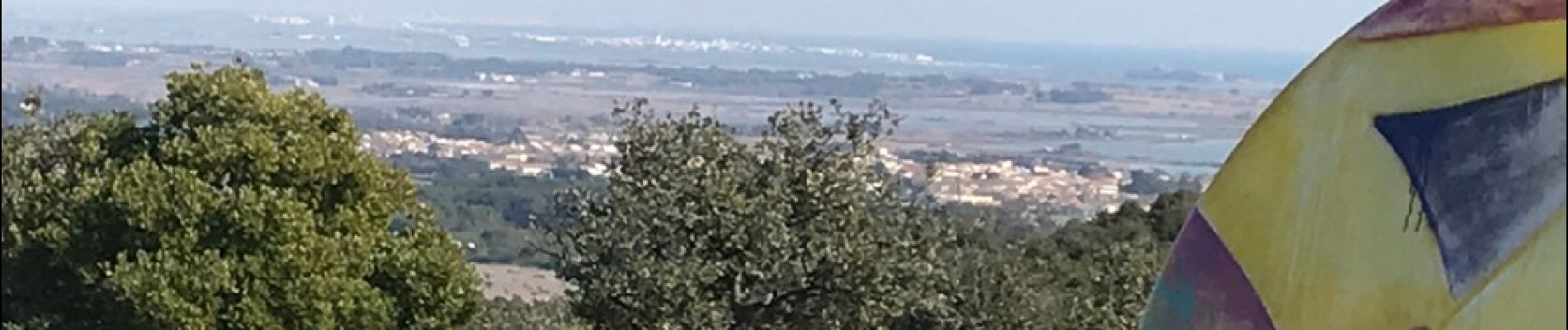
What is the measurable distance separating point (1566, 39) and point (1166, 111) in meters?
66.8

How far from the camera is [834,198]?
15.8m

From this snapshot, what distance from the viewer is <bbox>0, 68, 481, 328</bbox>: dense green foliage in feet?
50.3

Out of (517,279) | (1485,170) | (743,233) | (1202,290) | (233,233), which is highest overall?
(1485,170)

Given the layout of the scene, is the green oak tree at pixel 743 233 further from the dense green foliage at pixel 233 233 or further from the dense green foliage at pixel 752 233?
the dense green foliage at pixel 233 233

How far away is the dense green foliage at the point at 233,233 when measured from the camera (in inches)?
603

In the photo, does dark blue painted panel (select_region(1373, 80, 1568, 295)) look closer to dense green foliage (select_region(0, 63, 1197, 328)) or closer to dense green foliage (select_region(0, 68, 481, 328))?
dense green foliage (select_region(0, 63, 1197, 328))

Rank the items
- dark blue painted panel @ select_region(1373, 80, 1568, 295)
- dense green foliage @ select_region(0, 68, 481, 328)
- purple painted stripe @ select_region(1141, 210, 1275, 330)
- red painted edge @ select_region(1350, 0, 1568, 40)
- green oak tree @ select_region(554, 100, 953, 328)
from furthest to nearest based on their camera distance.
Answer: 1. green oak tree @ select_region(554, 100, 953, 328)
2. dense green foliage @ select_region(0, 68, 481, 328)
3. purple painted stripe @ select_region(1141, 210, 1275, 330)
4. red painted edge @ select_region(1350, 0, 1568, 40)
5. dark blue painted panel @ select_region(1373, 80, 1568, 295)

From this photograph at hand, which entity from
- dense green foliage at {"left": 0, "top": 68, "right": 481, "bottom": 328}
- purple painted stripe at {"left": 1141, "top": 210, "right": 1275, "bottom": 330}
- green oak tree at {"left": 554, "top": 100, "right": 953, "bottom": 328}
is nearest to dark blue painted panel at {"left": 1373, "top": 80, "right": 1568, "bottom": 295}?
purple painted stripe at {"left": 1141, "top": 210, "right": 1275, "bottom": 330}

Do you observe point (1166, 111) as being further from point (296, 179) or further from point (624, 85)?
point (296, 179)

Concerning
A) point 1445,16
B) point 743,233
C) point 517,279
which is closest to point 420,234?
point 743,233

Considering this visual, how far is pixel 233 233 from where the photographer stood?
1566 centimetres

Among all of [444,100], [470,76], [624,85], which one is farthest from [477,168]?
[470,76]

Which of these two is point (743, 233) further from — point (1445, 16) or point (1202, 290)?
point (1445, 16)

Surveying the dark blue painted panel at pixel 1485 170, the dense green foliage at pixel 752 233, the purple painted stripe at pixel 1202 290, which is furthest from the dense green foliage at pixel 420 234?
the dark blue painted panel at pixel 1485 170
